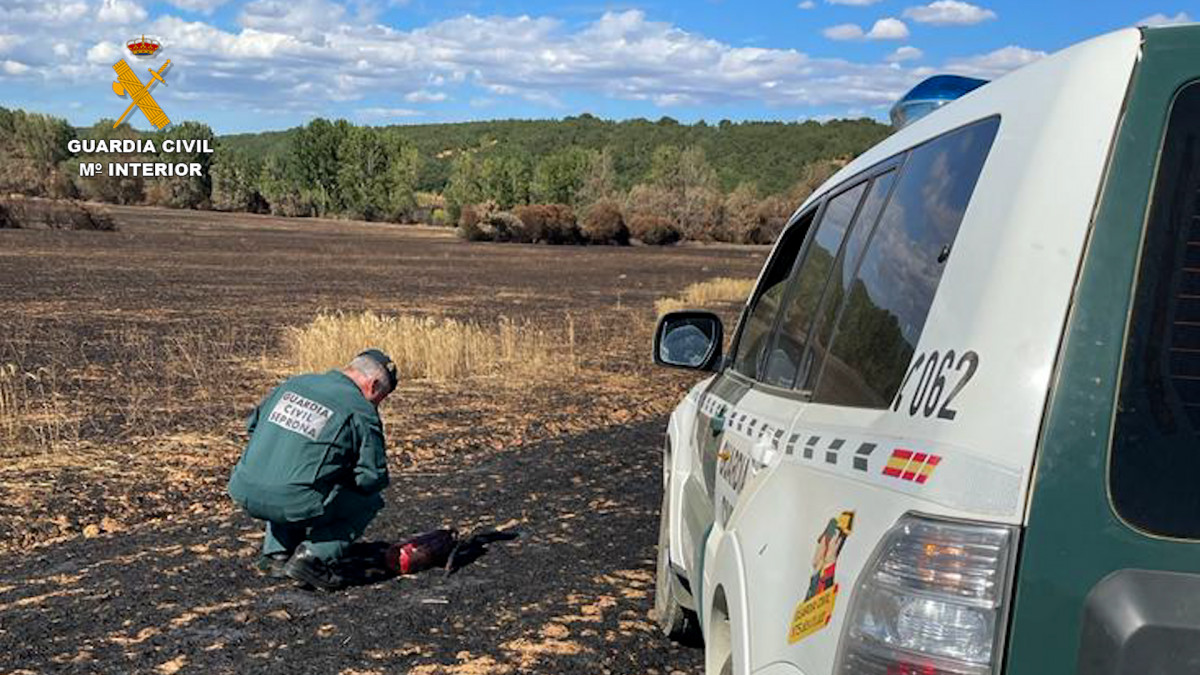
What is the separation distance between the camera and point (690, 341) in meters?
4.66

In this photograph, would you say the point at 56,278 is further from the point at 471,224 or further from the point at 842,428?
the point at 471,224

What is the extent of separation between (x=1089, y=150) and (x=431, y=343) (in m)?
13.3

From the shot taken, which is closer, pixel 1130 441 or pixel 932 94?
pixel 1130 441

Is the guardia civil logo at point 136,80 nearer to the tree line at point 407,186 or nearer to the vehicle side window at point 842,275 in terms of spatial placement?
the tree line at point 407,186

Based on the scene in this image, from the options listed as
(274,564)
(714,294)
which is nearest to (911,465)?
(274,564)

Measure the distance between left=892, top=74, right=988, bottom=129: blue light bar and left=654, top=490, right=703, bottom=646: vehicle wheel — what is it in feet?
6.98

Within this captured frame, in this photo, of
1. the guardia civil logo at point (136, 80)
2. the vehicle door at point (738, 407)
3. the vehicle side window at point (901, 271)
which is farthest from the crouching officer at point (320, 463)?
the guardia civil logo at point (136, 80)

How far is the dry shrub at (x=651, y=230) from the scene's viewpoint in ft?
254

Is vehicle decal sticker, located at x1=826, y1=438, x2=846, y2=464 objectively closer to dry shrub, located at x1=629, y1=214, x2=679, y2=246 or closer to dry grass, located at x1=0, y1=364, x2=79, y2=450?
dry grass, located at x1=0, y1=364, x2=79, y2=450

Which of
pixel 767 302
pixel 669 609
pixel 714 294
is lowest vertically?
pixel 714 294

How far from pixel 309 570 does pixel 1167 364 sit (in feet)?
15.7

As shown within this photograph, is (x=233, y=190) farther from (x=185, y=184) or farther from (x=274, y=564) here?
(x=274, y=564)

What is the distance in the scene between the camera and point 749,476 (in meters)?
2.69

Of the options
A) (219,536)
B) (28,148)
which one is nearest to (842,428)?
(219,536)
